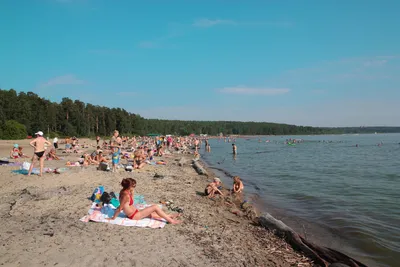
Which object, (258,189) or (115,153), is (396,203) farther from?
(115,153)

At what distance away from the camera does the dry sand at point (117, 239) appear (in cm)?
437

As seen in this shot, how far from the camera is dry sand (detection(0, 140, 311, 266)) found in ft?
14.3

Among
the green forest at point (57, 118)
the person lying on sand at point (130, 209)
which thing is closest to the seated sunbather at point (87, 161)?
the person lying on sand at point (130, 209)

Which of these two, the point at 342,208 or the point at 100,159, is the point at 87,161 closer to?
the point at 100,159

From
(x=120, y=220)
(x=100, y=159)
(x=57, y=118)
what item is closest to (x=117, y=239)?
(x=120, y=220)

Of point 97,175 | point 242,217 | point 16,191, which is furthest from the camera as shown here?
point 97,175

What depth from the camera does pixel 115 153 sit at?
1291 centimetres

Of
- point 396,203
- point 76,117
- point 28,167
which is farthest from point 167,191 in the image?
point 76,117

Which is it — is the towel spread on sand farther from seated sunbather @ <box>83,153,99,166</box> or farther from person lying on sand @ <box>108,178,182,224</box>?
seated sunbather @ <box>83,153,99,166</box>

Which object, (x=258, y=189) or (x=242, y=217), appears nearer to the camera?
(x=242, y=217)

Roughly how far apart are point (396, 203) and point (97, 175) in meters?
11.6

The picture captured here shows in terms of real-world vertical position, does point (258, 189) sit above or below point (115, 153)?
below

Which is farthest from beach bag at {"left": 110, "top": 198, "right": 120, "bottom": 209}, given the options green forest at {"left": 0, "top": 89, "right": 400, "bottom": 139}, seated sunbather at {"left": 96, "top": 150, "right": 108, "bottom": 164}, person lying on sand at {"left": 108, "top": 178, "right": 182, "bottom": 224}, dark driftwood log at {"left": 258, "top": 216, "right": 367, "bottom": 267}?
green forest at {"left": 0, "top": 89, "right": 400, "bottom": 139}

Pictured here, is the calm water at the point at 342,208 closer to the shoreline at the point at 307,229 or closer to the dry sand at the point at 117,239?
the shoreline at the point at 307,229
